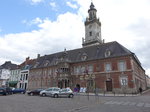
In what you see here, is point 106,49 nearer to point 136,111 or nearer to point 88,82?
point 88,82

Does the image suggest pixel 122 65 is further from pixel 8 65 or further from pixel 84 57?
pixel 8 65

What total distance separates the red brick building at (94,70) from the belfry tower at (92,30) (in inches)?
548

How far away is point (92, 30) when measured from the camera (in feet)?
185

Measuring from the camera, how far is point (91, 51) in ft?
125

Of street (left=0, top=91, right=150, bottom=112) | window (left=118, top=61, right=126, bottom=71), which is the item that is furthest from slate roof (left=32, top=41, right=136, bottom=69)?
street (left=0, top=91, right=150, bottom=112)

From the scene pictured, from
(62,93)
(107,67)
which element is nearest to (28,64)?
(107,67)

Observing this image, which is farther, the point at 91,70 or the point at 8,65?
the point at 8,65

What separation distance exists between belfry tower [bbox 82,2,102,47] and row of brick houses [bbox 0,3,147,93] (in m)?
1.32

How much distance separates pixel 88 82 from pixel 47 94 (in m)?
13.5

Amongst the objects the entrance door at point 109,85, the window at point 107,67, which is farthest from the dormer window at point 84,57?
the entrance door at point 109,85

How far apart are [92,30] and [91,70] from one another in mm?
26198

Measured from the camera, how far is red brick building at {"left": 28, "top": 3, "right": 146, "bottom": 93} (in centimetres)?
2953

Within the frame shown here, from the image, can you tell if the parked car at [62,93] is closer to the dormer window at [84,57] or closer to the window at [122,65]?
the window at [122,65]

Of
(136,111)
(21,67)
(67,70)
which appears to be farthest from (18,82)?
(136,111)
